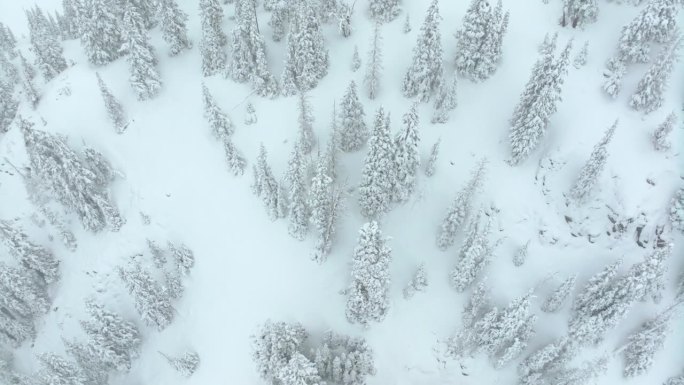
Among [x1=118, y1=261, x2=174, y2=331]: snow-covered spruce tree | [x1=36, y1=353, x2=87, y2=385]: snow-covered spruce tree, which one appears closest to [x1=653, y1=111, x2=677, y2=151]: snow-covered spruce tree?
[x1=118, y1=261, x2=174, y2=331]: snow-covered spruce tree

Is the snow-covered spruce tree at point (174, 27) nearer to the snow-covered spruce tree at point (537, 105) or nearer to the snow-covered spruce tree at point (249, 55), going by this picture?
the snow-covered spruce tree at point (249, 55)

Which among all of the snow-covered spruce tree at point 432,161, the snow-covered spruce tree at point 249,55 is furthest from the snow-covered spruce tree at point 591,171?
the snow-covered spruce tree at point 249,55

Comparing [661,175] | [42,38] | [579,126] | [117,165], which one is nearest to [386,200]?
[579,126]

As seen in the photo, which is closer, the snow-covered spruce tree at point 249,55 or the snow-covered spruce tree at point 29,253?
the snow-covered spruce tree at point 29,253

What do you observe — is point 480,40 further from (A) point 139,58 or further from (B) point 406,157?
(A) point 139,58

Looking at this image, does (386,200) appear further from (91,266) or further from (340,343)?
(91,266)

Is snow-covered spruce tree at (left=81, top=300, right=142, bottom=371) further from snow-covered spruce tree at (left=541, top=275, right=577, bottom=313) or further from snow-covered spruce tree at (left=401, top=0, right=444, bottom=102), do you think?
snow-covered spruce tree at (left=541, top=275, right=577, bottom=313)
